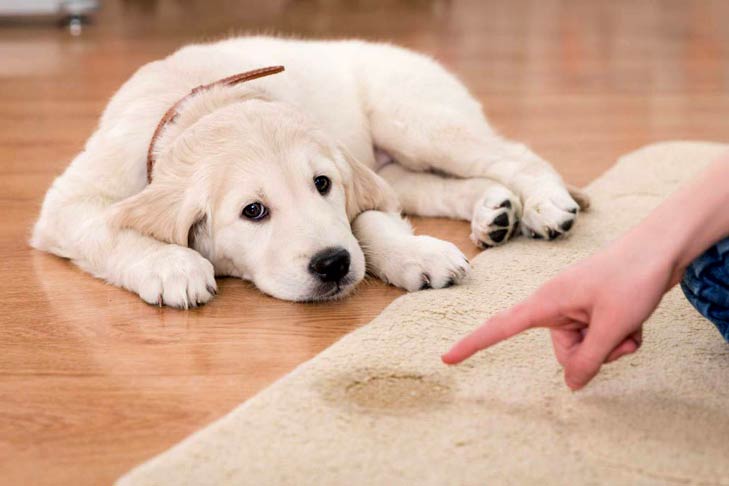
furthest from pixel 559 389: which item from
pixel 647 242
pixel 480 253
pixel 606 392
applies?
pixel 480 253

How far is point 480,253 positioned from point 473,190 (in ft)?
1.02

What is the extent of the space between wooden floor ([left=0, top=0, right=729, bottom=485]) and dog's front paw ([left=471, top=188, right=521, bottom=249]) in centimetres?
13

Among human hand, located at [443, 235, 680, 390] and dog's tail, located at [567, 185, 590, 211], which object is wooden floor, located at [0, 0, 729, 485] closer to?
dog's tail, located at [567, 185, 590, 211]

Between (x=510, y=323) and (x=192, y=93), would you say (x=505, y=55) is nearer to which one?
(x=192, y=93)

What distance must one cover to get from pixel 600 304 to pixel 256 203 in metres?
0.90

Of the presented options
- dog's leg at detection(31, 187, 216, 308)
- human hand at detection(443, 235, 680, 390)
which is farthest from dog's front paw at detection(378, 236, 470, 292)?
human hand at detection(443, 235, 680, 390)

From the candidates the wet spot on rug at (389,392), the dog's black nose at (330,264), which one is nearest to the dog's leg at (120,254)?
the dog's black nose at (330,264)

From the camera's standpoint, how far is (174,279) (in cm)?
200

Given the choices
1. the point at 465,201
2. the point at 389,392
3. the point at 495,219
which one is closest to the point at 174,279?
the point at 389,392

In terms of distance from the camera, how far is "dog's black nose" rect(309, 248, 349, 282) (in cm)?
195

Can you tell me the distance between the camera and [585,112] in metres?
3.78

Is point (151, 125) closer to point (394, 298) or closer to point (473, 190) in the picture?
point (394, 298)

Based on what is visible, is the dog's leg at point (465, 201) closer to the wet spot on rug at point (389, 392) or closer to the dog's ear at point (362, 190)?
the dog's ear at point (362, 190)

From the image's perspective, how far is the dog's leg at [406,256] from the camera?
205cm
